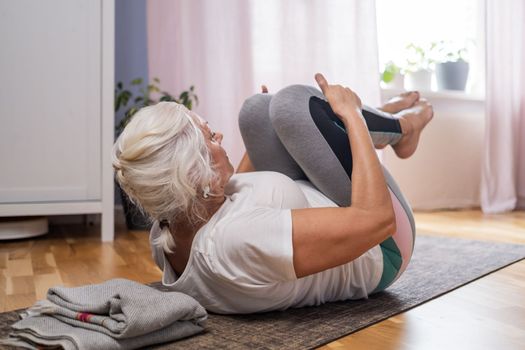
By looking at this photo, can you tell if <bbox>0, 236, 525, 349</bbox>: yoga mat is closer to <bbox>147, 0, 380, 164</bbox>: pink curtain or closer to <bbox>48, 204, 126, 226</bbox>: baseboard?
<bbox>147, 0, 380, 164</bbox>: pink curtain

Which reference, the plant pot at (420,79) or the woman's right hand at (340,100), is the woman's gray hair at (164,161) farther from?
the plant pot at (420,79)

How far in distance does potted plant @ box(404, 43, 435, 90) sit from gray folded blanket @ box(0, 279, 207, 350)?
273 cm

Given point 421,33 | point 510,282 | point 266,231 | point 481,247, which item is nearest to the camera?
point 266,231

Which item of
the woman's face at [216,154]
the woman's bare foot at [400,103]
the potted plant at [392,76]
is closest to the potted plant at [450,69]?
the potted plant at [392,76]

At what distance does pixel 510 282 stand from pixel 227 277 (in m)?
0.91

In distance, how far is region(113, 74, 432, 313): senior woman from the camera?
3.18 ft

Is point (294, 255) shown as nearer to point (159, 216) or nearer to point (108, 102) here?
point (159, 216)

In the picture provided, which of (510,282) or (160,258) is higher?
(160,258)

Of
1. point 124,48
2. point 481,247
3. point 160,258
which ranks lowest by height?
point 481,247

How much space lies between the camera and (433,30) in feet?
12.0

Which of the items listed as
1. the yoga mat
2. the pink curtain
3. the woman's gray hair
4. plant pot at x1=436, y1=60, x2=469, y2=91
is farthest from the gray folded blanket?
plant pot at x1=436, y1=60, x2=469, y2=91

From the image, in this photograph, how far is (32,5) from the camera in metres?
2.06

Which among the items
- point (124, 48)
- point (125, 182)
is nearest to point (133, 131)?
point (125, 182)

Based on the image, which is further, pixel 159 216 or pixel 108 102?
pixel 108 102
